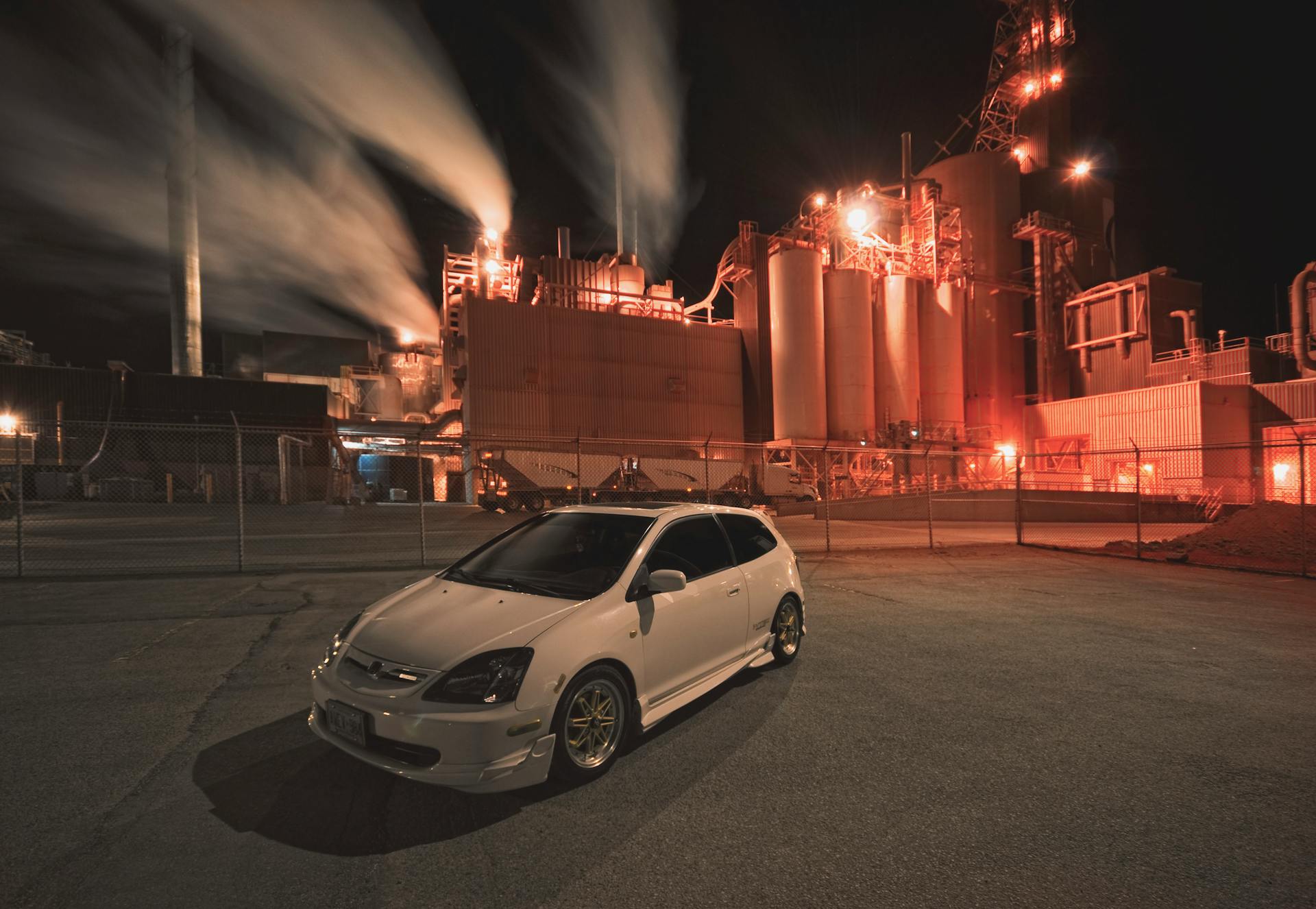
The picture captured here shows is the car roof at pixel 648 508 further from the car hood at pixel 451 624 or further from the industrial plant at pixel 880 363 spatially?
the industrial plant at pixel 880 363

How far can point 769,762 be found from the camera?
3545 millimetres

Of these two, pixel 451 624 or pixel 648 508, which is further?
pixel 648 508

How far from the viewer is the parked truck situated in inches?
920

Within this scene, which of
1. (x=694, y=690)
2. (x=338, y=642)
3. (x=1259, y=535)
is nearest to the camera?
(x=338, y=642)

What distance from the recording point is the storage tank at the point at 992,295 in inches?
1558

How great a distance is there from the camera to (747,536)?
5.10m

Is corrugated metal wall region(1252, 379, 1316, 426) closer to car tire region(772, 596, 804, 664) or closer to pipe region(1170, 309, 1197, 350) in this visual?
pipe region(1170, 309, 1197, 350)

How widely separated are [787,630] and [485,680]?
3093mm

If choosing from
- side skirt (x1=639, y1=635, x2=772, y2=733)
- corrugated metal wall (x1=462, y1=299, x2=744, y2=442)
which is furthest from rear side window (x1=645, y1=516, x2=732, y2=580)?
corrugated metal wall (x1=462, y1=299, x2=744, y2=442)

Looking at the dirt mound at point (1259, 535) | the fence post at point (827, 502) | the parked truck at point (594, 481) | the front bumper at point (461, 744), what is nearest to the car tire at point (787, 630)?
the front bumper at point (461, 744)

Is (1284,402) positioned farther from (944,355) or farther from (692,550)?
(692,550)

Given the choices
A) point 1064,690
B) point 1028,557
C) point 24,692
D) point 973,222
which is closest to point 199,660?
point 24,692

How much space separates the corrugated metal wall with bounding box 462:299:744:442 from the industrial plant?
123 millimetres

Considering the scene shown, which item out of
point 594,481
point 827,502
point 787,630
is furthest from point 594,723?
point 594,481
